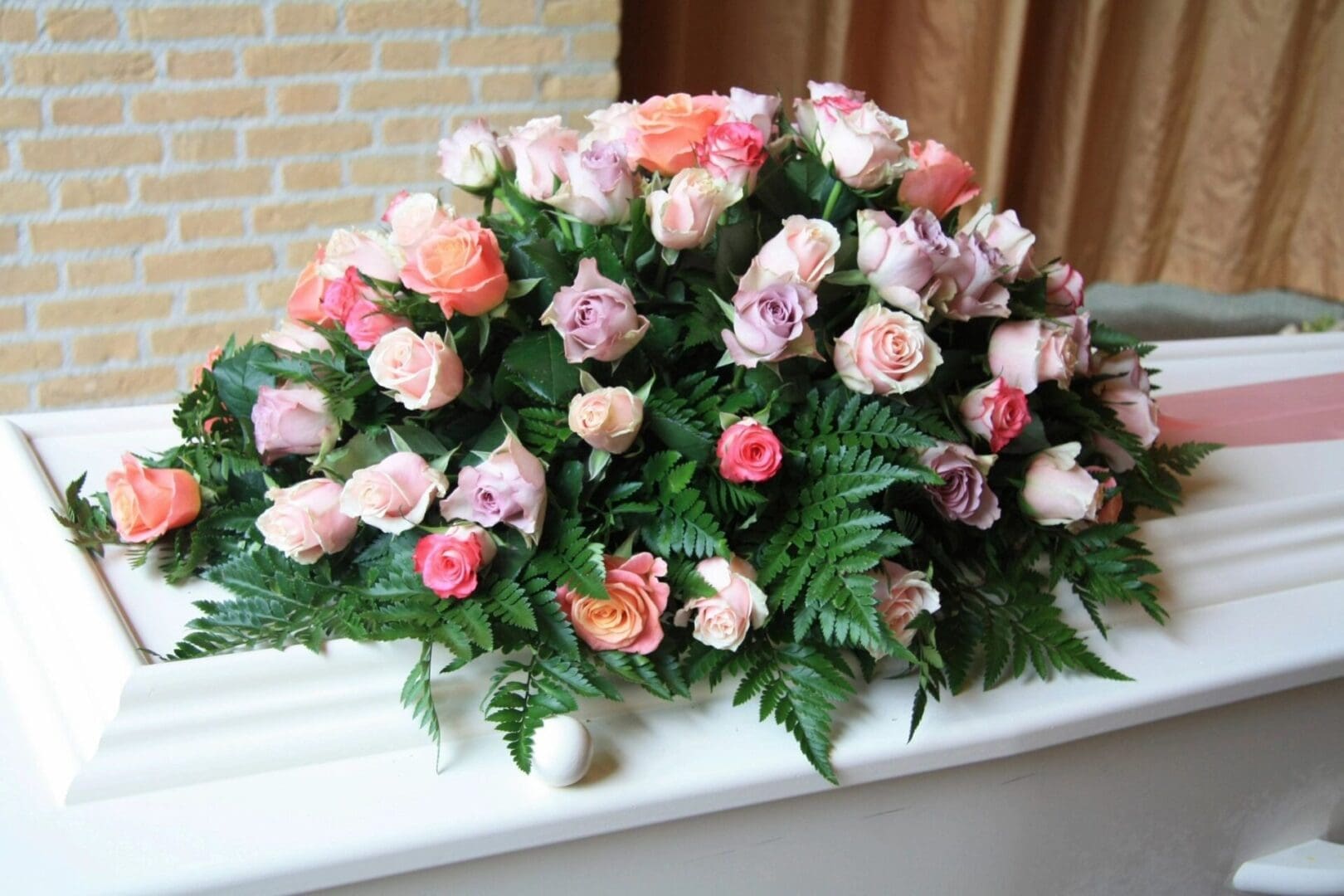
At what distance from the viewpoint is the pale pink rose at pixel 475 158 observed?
0.82 meters

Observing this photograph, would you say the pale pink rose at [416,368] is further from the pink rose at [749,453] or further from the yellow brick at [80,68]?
the yellow brick at [80,68]

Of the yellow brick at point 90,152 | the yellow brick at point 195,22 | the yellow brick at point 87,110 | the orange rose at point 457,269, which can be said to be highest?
the orange rose at point 457,269

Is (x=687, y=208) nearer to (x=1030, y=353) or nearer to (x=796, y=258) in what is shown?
(x=796, y=258)

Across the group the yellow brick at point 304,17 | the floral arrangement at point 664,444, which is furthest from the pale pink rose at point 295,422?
the yellow brick at point 304,17

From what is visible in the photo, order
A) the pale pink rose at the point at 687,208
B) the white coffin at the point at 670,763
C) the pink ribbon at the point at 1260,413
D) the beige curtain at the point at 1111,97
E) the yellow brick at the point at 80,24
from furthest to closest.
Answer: the beige curtain at the point at 1111,97
the yellow brick at the point at 80,24
the pink ribbon at the point at 1260,413
the pale pink rose at the point at 687,208
the white coffin at the point at 670,763

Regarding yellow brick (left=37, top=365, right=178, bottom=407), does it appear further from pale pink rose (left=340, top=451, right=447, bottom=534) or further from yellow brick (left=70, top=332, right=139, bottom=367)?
pale pink rose (left=340, top=451, right=447, bottom=534)

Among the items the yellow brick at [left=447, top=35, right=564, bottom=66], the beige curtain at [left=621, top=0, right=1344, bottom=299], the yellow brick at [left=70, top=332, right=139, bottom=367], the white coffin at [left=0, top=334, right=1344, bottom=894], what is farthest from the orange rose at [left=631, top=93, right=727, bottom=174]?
the beige curtain at [left=621, top=0, right=1344, bottom=299]

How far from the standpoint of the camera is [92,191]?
1.99m

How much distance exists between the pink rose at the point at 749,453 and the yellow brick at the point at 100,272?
1685 millimetres

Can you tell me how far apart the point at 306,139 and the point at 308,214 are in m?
0.13

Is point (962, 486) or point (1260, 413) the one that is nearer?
point (962, 486)

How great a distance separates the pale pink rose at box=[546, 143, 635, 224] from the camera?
0.75 metres

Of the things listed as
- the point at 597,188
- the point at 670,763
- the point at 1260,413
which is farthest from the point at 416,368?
the point at 1260,413

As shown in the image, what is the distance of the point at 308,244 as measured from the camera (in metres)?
2.14
